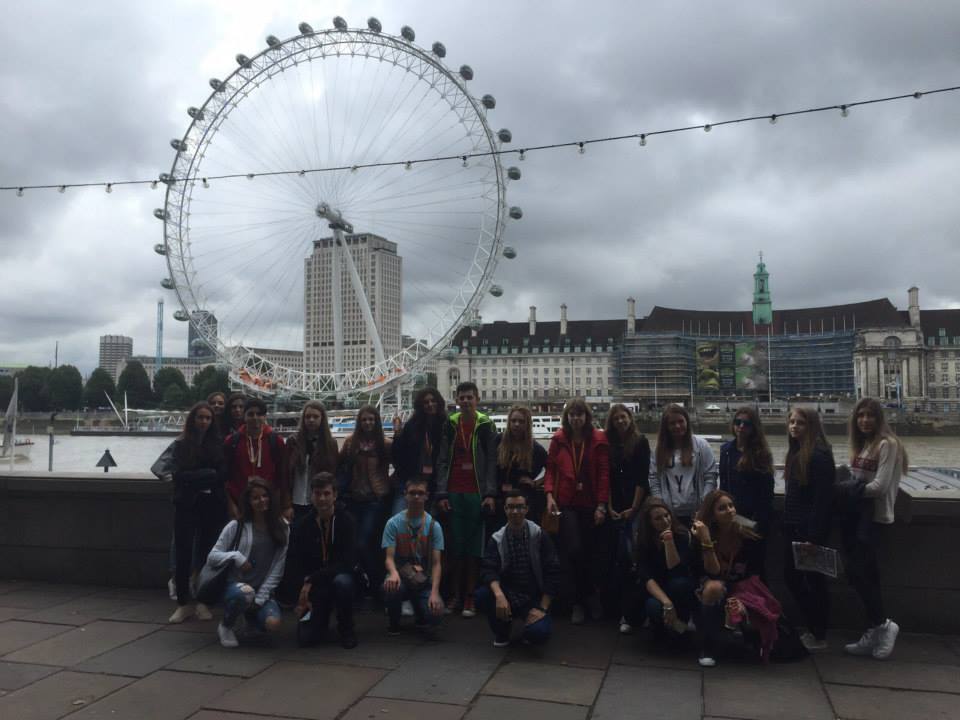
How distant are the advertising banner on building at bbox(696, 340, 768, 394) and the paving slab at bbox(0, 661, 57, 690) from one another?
117361mm

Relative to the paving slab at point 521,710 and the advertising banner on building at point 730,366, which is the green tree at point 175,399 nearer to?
the advertising banner on building at point 730,366

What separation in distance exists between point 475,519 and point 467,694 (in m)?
1.93

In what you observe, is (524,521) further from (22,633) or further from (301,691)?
(22,633)

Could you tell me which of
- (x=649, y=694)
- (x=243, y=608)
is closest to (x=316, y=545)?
(x=243, y=608)

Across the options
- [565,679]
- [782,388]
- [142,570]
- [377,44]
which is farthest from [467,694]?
[782,388]

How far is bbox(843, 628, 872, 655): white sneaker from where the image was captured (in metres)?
5.35

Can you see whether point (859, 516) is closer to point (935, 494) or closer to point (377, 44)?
point (935, 494)

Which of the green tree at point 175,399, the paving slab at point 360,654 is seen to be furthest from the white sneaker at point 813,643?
the green tree at point 175,399

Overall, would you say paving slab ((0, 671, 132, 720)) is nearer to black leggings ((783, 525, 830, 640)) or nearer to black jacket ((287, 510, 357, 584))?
black jacket ((287, 510, 357, 584))

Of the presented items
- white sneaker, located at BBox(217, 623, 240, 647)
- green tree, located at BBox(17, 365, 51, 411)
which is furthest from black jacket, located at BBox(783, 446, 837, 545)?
green tree, located at BBox(17, 365, 51, 411)

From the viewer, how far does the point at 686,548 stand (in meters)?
5.58

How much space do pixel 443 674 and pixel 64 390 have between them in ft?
385

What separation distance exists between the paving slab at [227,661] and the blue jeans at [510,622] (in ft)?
4.67

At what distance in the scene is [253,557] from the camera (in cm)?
598
